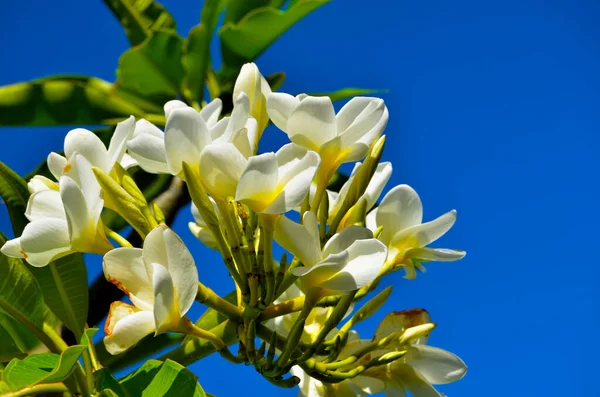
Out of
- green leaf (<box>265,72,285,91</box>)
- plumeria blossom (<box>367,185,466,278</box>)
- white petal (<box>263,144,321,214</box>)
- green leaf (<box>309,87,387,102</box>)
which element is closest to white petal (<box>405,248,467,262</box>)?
plumeria blossom (<box>367,185,466,278</box>)

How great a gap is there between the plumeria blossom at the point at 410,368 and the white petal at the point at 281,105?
292 mm

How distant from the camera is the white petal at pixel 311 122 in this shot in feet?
2.56

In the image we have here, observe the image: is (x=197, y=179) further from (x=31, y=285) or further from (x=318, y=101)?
(x=31, y=285)

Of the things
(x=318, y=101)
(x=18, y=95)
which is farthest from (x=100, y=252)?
(x=18, y=95)

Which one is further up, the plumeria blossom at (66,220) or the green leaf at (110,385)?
the plumeria blossom at (66,220)

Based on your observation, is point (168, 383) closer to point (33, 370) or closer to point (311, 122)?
point (33, 370)

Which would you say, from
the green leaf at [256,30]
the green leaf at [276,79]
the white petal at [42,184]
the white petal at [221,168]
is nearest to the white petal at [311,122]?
the white petal at [221,168]

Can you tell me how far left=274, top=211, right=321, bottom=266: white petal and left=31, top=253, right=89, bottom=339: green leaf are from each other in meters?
0.49

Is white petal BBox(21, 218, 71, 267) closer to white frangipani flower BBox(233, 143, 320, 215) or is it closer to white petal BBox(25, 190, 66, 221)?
white petal BBox(25, 190, 66, 221)

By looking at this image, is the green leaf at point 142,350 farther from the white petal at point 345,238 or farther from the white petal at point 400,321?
the white petal at point 345,238

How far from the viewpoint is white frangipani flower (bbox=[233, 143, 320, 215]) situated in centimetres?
68

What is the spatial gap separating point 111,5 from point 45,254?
1399mm

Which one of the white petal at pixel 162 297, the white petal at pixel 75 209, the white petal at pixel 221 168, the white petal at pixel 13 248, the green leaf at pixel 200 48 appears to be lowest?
the white petal at pixel 162 297

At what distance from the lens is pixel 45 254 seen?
31.0 inches
